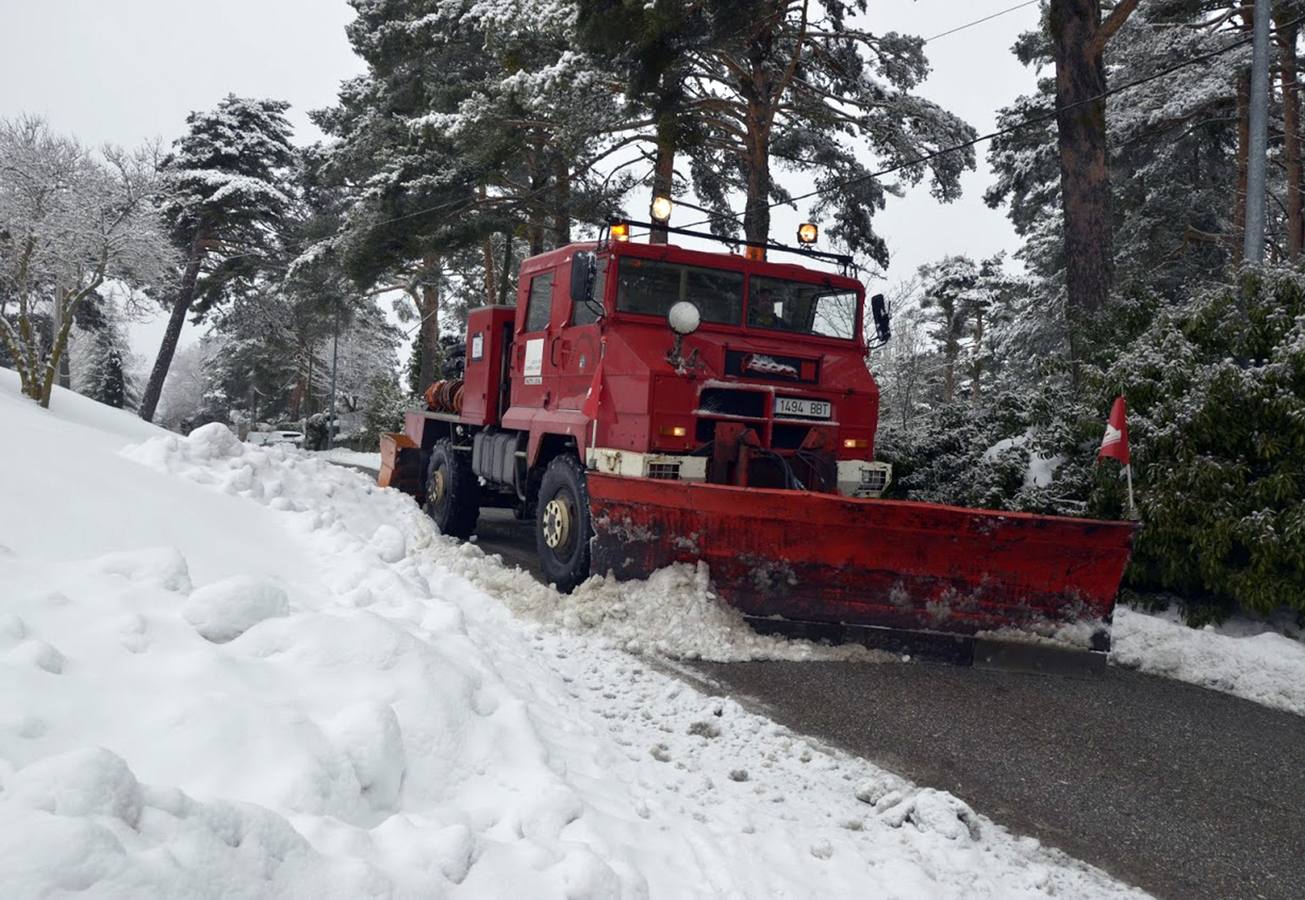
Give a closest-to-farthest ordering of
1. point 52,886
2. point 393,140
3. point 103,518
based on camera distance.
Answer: point 52,886
point 103,518
point 393,140

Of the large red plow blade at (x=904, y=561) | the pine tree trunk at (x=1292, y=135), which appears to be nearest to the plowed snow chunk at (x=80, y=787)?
the large red plow blade at (x=904, y=561)

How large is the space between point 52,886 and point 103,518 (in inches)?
128

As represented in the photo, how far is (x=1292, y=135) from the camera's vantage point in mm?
15977

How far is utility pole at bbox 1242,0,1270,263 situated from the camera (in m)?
8.73

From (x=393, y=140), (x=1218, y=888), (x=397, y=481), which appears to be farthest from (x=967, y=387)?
(x=1218, y=888)

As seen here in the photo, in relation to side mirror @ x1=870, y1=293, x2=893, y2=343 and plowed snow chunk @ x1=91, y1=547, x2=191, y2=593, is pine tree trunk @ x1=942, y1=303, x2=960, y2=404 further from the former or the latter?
plowed snow chunk @ x1=91, y1=547, x2=191, y2=593

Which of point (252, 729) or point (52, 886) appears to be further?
point (252, 729)

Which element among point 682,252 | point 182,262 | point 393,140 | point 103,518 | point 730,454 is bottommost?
point 103,518

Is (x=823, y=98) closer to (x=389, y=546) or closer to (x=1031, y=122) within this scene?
(x=1031, y=122)

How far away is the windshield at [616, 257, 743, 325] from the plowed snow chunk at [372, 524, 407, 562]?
7.42 feet

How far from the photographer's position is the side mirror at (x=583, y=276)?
21.0 feet

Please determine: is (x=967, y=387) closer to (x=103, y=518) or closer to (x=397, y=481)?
(x=397, y=481)

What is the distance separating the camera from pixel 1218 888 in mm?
2955

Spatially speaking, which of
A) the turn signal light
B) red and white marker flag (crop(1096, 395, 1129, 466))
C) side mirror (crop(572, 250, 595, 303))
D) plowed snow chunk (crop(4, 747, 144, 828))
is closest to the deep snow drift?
plowed snow chunk (crop(4, 747, 144, 828))
